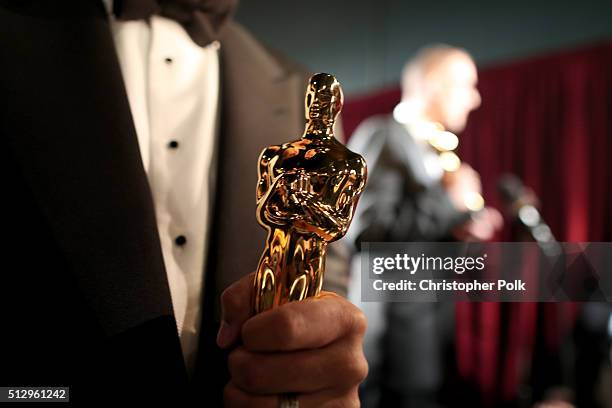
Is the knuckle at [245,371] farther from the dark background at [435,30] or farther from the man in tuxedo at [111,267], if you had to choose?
the dark background at [435,30]

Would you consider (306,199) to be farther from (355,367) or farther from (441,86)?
(441,86)

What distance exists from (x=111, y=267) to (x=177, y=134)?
0.52ft

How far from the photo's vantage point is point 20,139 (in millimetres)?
373

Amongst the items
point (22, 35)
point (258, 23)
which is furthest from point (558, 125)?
point (22, 35)

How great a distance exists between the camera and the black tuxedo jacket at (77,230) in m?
0.36

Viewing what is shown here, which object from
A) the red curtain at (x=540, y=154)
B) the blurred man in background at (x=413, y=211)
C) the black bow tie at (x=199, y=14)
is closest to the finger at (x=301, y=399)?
the black bow tie at (x=199, y=14)

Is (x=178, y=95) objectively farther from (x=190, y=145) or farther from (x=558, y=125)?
(x=558, y=125)

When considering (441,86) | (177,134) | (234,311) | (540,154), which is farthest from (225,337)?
(540,154)

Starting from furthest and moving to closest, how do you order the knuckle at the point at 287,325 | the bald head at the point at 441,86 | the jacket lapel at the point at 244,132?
the bald head at the point at 441,86 → the jacket lapel at the point at 244,132 → the knuckle at the point at 287,325

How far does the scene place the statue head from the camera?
0.99 ft

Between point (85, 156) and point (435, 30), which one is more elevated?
point (435, 30)

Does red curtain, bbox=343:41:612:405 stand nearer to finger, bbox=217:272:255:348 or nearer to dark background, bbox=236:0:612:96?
dark background, bbox=236:0:612:96

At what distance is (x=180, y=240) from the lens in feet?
1.50

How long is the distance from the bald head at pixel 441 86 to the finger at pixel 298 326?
119 cm
